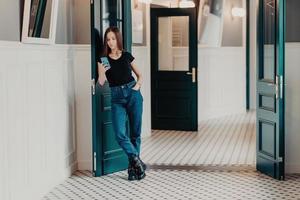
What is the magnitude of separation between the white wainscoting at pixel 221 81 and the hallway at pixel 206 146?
0.68 m

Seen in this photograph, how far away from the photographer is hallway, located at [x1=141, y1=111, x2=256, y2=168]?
272 inches

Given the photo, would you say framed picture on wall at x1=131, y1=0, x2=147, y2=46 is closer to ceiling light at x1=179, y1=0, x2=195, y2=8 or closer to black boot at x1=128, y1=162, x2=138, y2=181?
ceiling light at x1=179, y1=0, x2=195, y2=8

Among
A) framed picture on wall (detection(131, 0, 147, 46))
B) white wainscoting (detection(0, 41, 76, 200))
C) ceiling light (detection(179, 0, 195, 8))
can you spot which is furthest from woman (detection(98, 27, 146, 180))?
ceiling light (detection(179, 0, 195, 8))

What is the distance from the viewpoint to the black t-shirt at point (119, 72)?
5938mm

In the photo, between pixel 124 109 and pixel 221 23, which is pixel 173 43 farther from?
pixel 124 109

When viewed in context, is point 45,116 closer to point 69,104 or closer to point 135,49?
point 69,104

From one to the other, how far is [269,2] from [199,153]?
2464mm

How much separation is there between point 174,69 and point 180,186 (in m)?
4.33

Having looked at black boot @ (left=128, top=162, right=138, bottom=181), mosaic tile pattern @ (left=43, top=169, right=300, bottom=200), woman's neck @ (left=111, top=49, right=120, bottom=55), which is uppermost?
woman's neck @ (left=111, top=49, right=120, bottom=55)

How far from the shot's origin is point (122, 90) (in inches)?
235

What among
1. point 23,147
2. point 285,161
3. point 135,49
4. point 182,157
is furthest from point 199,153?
point 23,147

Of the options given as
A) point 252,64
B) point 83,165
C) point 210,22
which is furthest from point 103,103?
point 252,64

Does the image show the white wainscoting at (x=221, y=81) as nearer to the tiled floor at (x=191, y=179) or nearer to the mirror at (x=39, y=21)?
the tiled floor at (x=191, y=179)

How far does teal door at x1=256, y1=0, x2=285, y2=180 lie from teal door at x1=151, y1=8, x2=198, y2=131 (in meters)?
3.35
